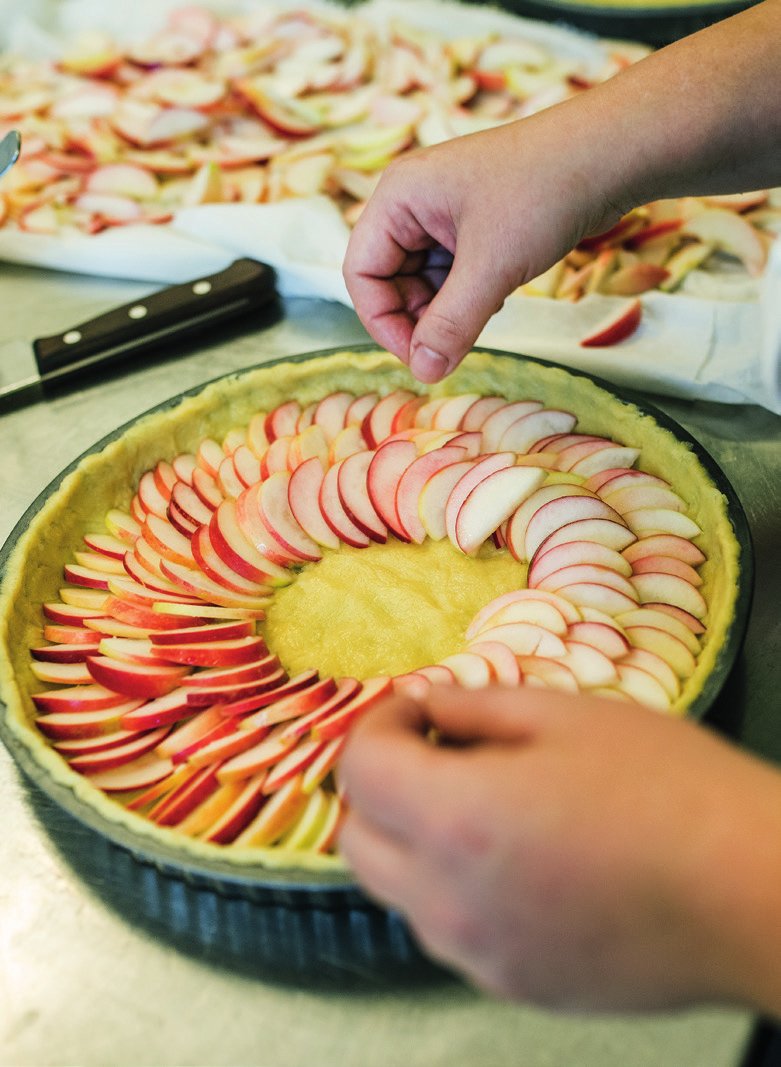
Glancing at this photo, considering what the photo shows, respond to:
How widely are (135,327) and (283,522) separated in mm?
908

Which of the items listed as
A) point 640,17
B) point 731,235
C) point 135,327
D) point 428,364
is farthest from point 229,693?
point 640,17

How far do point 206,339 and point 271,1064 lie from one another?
1.93 meters

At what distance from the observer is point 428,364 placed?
172 cm

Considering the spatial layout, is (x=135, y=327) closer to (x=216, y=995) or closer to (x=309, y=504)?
(x=309, y=504)

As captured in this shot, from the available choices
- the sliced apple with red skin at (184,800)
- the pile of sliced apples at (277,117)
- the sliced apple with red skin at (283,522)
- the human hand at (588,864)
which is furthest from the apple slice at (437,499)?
the human hand at (588,864)

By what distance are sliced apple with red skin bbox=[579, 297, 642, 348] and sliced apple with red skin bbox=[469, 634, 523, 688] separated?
1.04 meters

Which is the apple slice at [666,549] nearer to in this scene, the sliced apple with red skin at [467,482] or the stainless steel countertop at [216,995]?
the stainless steel countertop at [216,995]

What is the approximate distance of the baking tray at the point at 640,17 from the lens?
3332 millimetres

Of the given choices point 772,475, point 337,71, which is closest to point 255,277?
point 337,71

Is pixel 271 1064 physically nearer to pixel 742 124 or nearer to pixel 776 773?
pixel 776 773

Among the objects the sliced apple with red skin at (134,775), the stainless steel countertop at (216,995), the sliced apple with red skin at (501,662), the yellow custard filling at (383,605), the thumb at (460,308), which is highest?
the thumb at (460,308)

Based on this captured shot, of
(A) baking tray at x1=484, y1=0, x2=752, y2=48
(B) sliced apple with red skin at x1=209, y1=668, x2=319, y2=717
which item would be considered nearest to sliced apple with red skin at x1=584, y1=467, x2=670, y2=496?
(B) sliced apple with red skin at x1=209, y1=668, x2=319, y2=717

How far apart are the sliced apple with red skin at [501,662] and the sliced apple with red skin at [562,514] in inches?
11.9

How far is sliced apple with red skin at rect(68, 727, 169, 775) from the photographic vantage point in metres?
1.45
